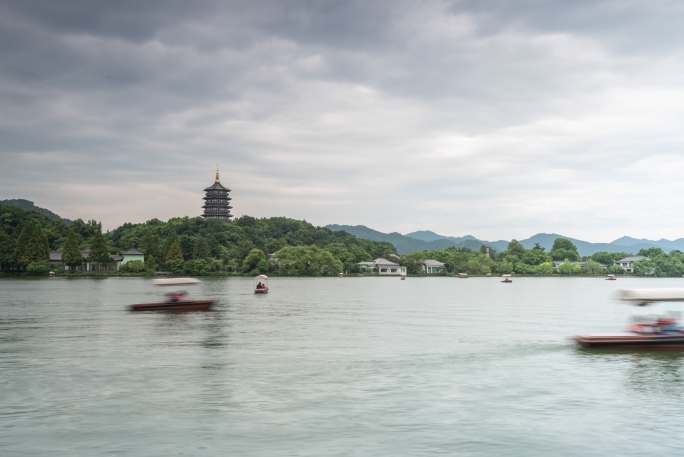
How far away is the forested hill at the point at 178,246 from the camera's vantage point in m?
140

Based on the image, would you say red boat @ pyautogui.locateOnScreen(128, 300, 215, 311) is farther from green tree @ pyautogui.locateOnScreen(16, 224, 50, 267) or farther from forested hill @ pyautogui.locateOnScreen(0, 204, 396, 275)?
forested hill @ pyautogui.locateOnScreen(0, 204, 396, 275)

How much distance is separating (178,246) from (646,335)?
128640 millimetres

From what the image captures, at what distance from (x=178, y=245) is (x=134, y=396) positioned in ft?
432

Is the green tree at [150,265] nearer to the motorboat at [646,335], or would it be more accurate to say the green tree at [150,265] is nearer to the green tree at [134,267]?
the green tree at [134,267]

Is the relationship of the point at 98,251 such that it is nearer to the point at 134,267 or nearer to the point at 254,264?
the point at 134,267

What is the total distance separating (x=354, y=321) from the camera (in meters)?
49.7

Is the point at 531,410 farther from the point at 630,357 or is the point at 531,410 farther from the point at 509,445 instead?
the point at 630,357

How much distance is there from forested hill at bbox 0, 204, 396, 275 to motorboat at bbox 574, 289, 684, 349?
125654mm

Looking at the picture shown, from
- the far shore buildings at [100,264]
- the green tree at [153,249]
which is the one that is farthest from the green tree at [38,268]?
the green tree at [153,249]

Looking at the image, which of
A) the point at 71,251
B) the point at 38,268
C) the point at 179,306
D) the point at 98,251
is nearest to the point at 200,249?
the point at 98,251

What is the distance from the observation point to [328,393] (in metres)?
23.1

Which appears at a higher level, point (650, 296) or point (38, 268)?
point (38, 268)

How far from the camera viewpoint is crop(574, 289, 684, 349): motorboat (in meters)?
32.3

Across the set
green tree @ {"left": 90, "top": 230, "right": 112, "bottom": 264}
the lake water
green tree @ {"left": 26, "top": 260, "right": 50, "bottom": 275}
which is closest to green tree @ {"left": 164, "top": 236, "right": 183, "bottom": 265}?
green tree @ {"left": 90, "top": 230, "right": 112, "bottom": 264}
